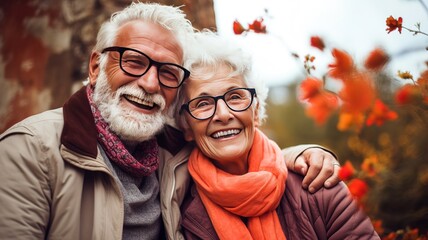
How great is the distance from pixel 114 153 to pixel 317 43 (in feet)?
3.98

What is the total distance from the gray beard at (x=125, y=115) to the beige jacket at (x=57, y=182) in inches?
6.7

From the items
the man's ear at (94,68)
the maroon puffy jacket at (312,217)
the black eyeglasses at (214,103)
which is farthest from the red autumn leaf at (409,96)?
the man's ear at (94,68)

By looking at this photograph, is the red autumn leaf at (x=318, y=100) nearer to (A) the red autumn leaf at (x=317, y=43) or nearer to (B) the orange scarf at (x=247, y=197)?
(A) the red autumn leaf at (x=317, y=43)

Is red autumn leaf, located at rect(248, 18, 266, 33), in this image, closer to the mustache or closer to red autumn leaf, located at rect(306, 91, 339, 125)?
the mustache

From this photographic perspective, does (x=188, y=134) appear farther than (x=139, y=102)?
Yes

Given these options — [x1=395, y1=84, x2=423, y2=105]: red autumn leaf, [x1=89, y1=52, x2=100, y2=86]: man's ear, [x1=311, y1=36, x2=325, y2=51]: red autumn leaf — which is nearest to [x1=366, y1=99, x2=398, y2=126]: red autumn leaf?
[x1=395, y1=84, x2=423, y2=105]: red autumn leaf

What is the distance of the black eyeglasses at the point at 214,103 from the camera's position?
1.98m

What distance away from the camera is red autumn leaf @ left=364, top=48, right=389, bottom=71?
0.82 meters

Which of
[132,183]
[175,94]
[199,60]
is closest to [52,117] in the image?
[132,183]

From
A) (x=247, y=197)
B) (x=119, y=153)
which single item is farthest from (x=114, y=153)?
(x=247, y=197)

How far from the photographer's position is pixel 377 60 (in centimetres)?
83

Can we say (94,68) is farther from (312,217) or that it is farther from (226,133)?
(312,217)

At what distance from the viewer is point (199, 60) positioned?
2.09 meters

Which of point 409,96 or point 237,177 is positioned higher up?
point 409,96
